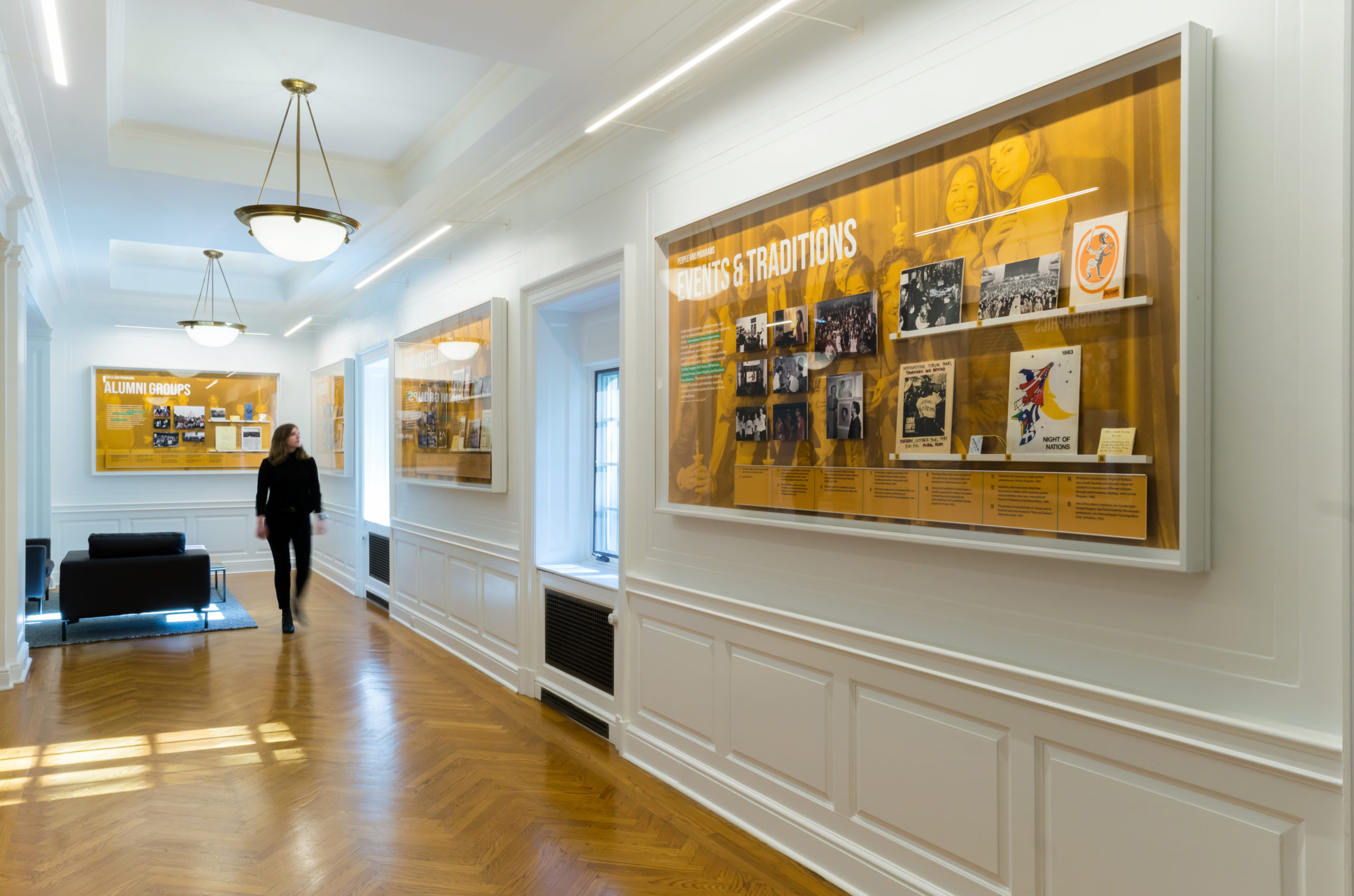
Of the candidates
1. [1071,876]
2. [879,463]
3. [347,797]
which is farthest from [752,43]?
[347,797]

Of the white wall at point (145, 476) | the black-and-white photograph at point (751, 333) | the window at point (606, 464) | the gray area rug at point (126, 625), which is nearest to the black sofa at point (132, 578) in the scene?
the gray area rug at point (126, 625)

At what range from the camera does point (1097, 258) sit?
7.51 ft

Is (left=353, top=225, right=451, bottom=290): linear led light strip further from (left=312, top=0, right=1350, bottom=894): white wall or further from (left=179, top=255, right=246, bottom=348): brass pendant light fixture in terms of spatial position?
(left=179, top=255, right=246, bottom=348): brass pendant light fixture

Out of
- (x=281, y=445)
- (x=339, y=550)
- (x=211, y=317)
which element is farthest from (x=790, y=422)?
(x=211, y=317)

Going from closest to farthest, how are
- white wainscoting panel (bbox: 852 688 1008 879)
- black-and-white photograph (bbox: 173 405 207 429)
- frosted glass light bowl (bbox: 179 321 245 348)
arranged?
white wainscoting panel (bbox: 852 688 1008 879)
frosted glass light bowl (bbox: 179 321 245 348)
black-and-white photograph (bbox: 173 405 207 429)

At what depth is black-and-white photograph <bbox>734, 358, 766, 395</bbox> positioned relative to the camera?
352cm

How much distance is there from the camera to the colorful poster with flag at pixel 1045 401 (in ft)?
7.70

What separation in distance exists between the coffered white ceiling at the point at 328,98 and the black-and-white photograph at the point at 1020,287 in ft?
4.35

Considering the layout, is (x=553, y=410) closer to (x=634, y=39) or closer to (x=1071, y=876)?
(x=634, y=39)

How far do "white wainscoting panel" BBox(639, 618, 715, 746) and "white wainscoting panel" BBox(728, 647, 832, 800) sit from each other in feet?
0.56

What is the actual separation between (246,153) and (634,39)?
3754 millimetres

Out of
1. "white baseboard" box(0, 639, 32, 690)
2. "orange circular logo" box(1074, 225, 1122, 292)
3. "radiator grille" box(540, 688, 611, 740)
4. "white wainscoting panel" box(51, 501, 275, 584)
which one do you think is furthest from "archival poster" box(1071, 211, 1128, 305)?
"white wainscoting panel" box(51, 501, 275, 584)

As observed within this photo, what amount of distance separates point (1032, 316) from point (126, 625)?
27.9 feet
